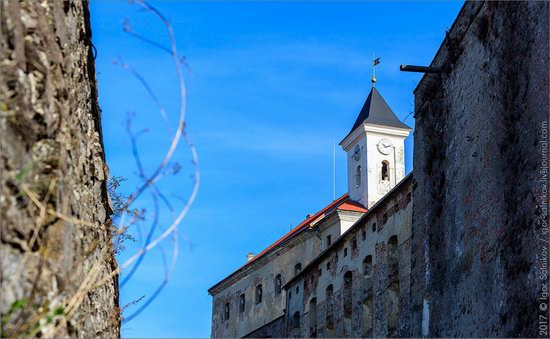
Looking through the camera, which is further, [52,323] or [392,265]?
[392,265]

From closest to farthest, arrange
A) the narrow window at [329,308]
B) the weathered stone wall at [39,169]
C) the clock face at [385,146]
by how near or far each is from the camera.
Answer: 1. the weathered stone wall at [39,169]
2. the narrow window at [329,308]
3. the clock face at [385,146]

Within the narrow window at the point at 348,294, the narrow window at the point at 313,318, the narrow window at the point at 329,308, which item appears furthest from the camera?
the narrow window at the point at 313,318

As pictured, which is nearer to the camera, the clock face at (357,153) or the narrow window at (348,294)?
the narrow window at (348,294)

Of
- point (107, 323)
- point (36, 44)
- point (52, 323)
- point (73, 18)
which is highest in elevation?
point (73, 18)

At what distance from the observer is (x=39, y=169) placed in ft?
15.2

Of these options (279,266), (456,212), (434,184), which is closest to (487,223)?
(456,212)

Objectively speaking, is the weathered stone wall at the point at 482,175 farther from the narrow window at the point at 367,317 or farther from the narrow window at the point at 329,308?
the narrow window at the point at 329,308

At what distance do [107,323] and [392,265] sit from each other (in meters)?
18.3

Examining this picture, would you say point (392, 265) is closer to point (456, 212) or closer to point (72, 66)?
point (456, 212)

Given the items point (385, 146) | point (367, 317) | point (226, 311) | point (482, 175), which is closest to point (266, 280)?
point (226, 311)

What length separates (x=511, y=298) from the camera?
1290 cm

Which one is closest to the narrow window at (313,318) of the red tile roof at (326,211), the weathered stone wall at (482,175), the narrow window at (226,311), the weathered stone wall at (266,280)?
the weathered stone wall at (266,280)

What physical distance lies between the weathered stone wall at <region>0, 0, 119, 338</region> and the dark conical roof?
4594cm

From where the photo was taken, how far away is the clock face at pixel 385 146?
50.8 m
